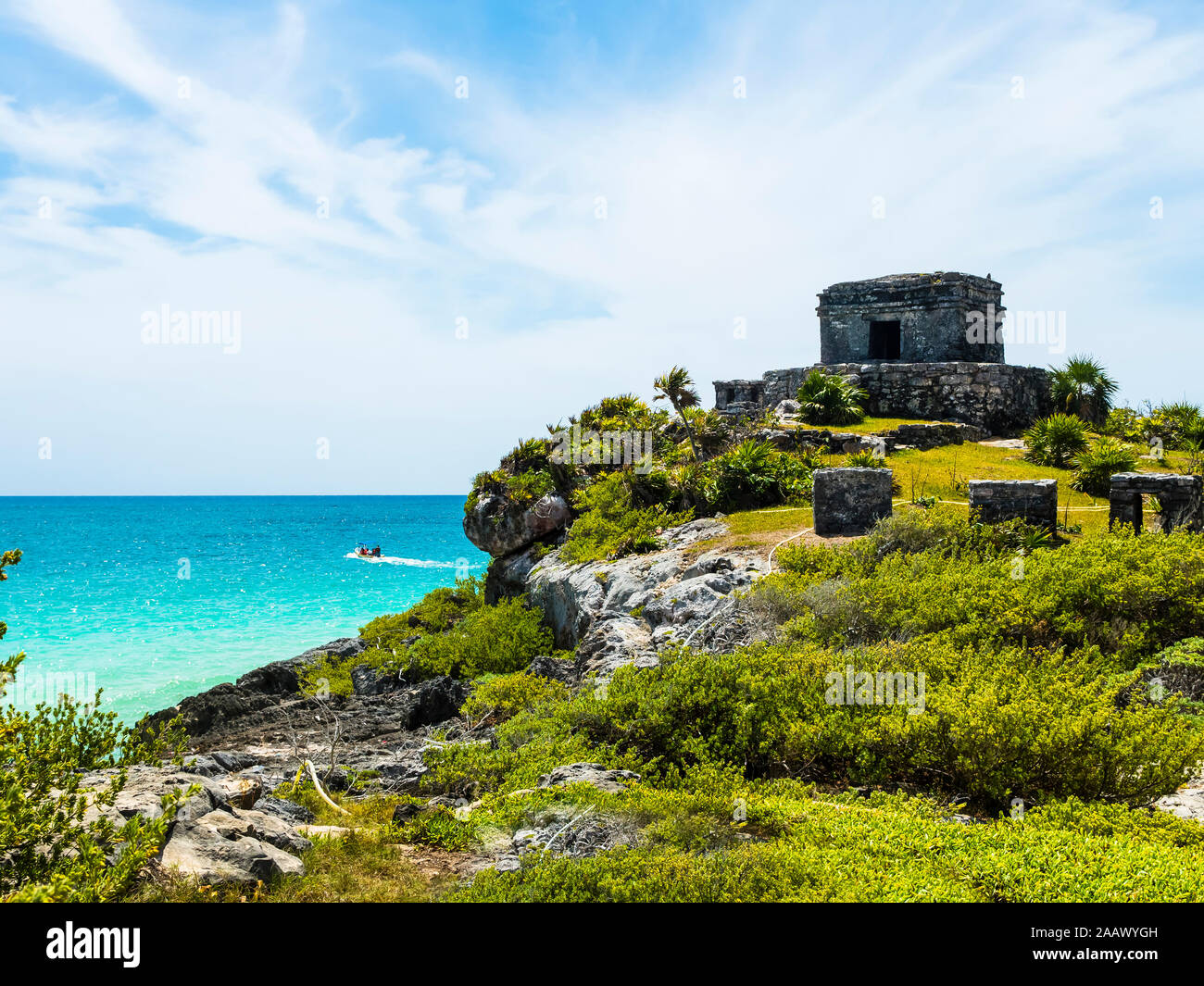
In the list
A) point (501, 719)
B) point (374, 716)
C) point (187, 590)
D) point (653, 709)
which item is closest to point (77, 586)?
point (187, 590)

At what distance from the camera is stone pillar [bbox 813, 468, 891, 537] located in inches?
542

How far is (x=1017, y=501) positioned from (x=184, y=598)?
38392mm

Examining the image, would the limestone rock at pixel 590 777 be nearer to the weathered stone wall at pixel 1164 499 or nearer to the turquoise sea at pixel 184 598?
the weathered stone wall at pixel 1164 499

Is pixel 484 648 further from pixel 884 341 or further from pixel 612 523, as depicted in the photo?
pixel 884 341

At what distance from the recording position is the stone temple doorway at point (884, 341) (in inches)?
1060

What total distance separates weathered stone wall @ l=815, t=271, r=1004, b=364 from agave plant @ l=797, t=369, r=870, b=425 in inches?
130

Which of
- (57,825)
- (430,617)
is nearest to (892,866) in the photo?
(57,825)

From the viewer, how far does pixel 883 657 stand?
773 cm

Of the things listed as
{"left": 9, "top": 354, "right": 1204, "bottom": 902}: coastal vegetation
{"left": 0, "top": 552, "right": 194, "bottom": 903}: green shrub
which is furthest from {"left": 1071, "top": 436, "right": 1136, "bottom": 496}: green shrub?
{"left": 0, "top": 552, "right": 194, "bottom": 903}: green shrub

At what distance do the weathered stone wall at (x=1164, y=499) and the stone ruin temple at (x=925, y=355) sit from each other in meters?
11.0
